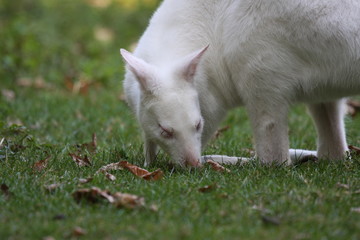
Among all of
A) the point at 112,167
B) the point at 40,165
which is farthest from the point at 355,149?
the point at 40,165

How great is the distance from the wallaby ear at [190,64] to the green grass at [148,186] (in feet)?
2.10

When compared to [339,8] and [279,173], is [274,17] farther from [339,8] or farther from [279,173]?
[279,173]

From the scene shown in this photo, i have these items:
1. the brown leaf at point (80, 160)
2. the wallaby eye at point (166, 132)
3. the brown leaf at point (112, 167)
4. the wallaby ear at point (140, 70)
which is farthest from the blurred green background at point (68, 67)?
the wallaby eye at point (166, 132)

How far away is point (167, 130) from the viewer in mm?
4172

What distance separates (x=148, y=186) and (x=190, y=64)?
0.94 metres

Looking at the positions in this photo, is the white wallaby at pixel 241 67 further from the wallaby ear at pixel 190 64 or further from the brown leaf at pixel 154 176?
the brown leaf at pixel 154 176

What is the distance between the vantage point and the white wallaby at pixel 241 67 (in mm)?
4168

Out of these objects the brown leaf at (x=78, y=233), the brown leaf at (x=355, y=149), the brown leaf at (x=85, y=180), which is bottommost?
the brown leaf at (x=78, y=233)

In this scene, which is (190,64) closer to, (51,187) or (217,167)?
(217,167)

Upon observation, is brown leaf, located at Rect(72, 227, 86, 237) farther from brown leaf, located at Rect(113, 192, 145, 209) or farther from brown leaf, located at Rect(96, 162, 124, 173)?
brown leaf, located at Rect(96, 162, 124, 173)

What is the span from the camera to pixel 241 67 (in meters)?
4.35

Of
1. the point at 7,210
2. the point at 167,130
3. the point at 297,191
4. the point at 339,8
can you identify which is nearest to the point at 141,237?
the point at 7,210

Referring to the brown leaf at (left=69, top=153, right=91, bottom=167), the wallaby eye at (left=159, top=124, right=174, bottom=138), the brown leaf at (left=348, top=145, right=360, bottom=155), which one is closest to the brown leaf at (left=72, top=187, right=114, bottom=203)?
the wallaby eye at (left=159, top=124, right=174, bottom=138)

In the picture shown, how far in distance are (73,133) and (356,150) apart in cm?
251
